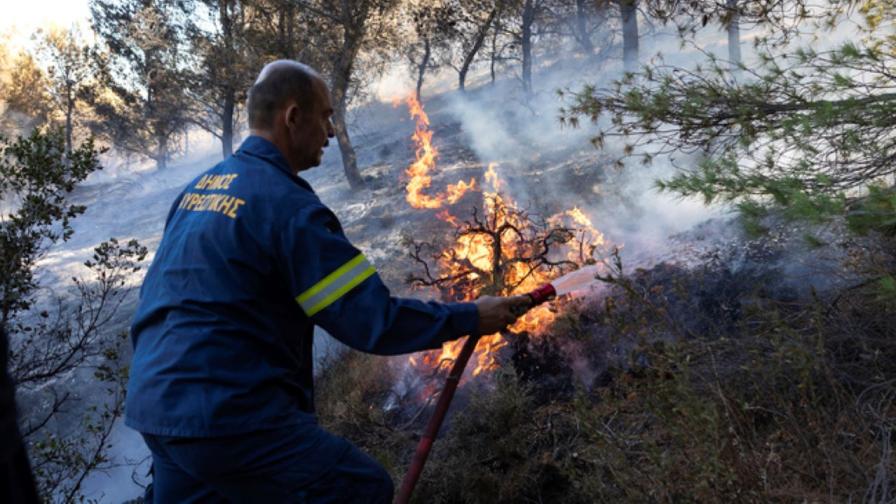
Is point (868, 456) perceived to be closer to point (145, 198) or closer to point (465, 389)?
point (465, 389)

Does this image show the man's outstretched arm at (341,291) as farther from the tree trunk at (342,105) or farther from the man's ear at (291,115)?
the tree trunk at (342,105)

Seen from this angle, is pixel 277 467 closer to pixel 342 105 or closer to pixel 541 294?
pixel 541 294

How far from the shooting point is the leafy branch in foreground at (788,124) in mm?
3725

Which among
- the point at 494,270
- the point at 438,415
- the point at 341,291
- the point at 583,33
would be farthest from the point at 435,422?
the point at 583,33

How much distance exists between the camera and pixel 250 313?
2369 millimetres

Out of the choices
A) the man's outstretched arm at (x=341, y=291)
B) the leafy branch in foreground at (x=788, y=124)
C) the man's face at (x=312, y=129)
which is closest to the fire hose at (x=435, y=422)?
the man's outstretched arm at (x=341, y=291)

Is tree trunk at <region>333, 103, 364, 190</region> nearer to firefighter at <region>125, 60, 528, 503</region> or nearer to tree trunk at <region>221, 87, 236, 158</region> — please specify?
tree trunk at <region>221, 87, 236, 158</region>

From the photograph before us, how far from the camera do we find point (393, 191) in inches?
658

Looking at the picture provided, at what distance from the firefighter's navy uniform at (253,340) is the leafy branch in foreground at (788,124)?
2.29 metres

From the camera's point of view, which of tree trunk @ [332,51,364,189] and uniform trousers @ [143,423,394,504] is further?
→ tree trunk @ [332,51,364,189]

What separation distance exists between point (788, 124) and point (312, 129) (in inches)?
110

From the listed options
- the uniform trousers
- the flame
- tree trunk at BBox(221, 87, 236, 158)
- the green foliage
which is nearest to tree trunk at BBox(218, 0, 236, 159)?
tree trunk at BBox(221, 87, 236, 158)

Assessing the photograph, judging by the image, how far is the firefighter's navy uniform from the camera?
2.28 m

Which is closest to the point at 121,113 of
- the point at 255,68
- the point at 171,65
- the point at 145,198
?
the point at 145,198
